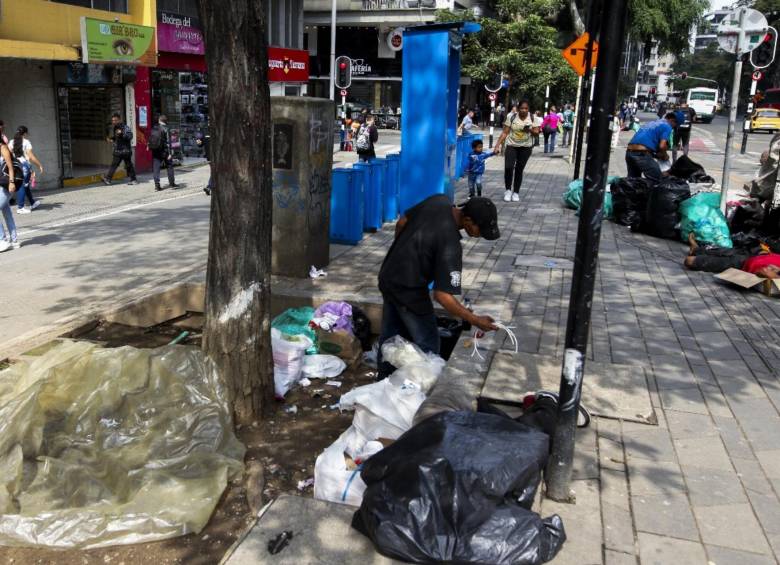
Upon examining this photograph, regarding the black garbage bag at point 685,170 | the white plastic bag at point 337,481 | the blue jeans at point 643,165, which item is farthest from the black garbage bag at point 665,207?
the white plastic bag at point 337,481

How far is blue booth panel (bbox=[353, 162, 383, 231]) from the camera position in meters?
10.3

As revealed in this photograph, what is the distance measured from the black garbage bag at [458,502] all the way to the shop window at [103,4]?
1696 cm

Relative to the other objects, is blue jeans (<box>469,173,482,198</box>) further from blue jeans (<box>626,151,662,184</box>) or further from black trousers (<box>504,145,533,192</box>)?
blue jeans (<box>626,151,662,184</box>)

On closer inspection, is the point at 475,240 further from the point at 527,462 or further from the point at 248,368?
the point at 527,462

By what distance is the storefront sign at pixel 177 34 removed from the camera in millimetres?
19938

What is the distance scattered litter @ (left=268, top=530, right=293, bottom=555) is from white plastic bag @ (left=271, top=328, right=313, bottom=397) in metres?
2.20

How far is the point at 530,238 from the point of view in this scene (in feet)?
33.7

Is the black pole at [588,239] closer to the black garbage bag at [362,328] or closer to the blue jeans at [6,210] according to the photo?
the black garbage bag at [362,328]

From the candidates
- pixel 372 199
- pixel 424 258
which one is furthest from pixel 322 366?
pixel 372 199

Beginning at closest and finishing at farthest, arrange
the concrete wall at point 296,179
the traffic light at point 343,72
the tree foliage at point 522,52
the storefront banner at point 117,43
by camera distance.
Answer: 1. the concrete wall at point 296,179
2. the storefront banner at point 117,43
3. the traffic light at point 343,72
4. the tree foliage at point 522,52

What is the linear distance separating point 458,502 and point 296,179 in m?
5.46

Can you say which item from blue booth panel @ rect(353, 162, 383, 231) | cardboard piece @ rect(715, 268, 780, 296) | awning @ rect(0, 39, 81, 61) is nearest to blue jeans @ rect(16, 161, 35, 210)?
awning @ rect(0, 39, 81, 61)

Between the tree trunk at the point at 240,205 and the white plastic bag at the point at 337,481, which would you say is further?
the tree trunk at the point at 240,205

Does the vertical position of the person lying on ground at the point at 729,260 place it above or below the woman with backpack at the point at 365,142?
below
